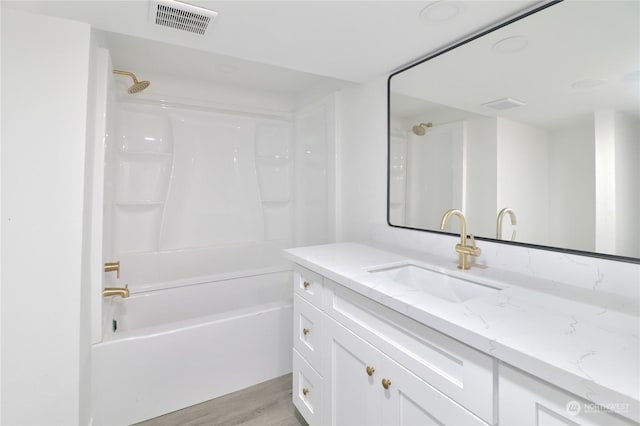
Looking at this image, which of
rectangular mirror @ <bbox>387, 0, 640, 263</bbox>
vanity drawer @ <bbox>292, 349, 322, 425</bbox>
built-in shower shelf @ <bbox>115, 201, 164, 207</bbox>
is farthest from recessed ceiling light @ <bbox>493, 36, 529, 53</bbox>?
built-in shower shelf @ <bbox>115, 201, 164, 207</bbox>

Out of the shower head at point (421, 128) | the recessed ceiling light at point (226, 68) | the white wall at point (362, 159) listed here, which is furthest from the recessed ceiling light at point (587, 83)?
the recessed ceiling light at point (226, 68)

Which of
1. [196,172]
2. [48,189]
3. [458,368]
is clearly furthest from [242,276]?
[458,368]

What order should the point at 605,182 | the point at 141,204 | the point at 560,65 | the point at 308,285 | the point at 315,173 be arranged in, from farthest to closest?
the point at 315,173, the point at 141,204, the point at 308,285, the point at 560,65, the point at 605,182

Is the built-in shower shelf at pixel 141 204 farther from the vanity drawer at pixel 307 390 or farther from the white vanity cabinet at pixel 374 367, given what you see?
the vanity drawer at pixel 307 390

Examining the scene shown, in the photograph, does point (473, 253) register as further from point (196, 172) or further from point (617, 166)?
point (196, 172)

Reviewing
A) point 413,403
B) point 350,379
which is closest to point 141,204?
point 350,379

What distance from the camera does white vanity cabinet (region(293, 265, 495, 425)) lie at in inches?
28.8

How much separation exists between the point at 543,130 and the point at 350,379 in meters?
1.26

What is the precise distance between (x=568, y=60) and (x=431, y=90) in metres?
0.63

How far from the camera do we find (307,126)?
9.12 ft

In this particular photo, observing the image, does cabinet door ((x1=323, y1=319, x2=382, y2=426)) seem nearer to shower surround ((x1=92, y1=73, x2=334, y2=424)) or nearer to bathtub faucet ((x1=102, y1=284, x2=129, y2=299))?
shower surround ((x1=92, y1=73, x2=334, y2=424))

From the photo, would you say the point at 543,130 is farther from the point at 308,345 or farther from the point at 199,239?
the point at 199,239

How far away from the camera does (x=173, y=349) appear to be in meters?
1.65

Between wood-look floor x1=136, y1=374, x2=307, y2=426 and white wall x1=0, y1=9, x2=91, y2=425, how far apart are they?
1.67 ft
